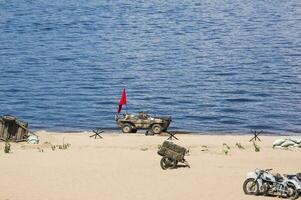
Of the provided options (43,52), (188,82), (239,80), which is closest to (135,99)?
(188,82)

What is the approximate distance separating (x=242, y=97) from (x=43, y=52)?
115 feet

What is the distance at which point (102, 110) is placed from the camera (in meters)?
54.6

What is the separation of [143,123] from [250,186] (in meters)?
18.1

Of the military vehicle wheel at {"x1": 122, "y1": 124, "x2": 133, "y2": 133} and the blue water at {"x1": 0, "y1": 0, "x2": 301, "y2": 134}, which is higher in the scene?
the blue water at {"x1": 0, "y1": 0, "x2": 301, "y2": 134}

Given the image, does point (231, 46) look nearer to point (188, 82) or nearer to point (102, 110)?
point (188, 82)

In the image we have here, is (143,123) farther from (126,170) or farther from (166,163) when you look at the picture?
(126,170)

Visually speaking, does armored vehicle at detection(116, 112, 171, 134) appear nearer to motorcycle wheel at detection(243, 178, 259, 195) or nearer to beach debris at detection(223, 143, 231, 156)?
beach debris at detection(223, 143, 231, 156)

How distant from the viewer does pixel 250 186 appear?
2416cm

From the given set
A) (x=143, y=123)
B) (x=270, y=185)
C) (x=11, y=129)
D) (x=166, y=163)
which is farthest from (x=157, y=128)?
(x=270, y=185)

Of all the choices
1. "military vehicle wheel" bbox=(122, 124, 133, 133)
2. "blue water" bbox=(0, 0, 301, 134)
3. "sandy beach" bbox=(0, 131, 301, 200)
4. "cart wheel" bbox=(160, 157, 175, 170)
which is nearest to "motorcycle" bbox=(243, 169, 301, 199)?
"sandy beach" bbox=(0, 131, 301, 200)

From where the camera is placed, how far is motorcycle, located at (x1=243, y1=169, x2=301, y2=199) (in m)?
23.4

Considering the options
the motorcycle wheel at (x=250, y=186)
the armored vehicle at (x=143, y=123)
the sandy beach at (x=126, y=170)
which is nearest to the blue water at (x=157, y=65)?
the armored vehicle at (x=143, y=123)

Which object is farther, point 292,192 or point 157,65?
point 157,65

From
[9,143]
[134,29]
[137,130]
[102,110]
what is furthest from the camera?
[134,29]
